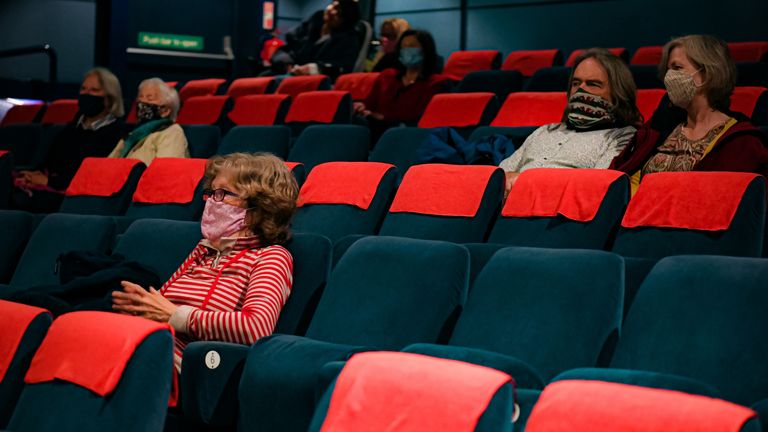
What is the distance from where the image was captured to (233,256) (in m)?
1.34

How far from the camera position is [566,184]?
1395 mm

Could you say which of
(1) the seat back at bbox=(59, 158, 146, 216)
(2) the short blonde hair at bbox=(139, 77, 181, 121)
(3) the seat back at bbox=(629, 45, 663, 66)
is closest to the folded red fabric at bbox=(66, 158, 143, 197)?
(1) the seat back at bbox=(59, 158, 146, 216)

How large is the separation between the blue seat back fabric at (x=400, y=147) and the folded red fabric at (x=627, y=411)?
1.39 metres

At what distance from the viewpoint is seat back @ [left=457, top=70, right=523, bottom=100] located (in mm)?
2555

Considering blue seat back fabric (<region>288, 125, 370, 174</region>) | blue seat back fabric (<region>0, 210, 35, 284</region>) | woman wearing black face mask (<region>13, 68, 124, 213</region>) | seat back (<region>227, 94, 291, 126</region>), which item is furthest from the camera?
seat back (<region>227, 94, 291, 126</region>)

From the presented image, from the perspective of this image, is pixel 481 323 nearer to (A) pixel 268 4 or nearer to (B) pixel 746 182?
(B) pixel 746 182

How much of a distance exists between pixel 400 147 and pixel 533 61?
121 centimetres

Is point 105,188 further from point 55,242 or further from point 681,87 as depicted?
point 681,87

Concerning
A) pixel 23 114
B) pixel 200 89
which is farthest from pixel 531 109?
pixel 23 114

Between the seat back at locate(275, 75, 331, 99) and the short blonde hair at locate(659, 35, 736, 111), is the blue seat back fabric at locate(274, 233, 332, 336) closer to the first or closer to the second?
the short blonde hair at locate(659, 35, 736, 111)

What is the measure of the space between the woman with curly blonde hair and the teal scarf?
104 centimetres

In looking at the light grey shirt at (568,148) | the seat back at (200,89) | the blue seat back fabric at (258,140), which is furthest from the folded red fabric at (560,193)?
the seat back at (200,89)

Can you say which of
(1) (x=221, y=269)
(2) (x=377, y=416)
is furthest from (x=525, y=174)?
(2) (x=377, y=416)

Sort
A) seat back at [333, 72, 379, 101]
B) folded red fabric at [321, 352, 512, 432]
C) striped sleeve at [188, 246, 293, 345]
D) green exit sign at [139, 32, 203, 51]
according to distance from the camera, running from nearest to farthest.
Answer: folded red fabric at [321, 352, 512, 432] < striped sleeve at [188, 246, 293, 345] < seat back at [333, 72, 379, 101] < green exit sign at [139, 32, 203, 51]
